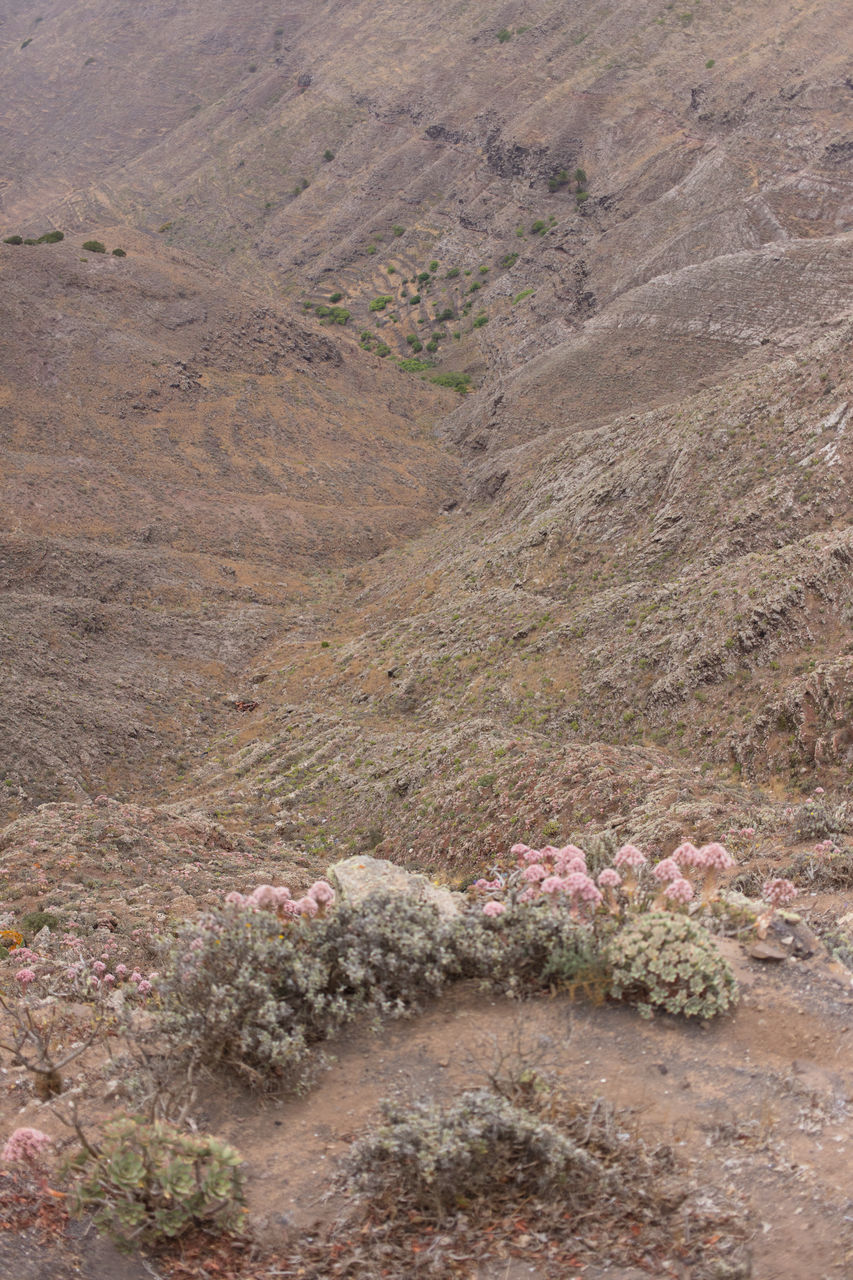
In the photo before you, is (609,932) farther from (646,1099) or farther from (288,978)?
(288,978)

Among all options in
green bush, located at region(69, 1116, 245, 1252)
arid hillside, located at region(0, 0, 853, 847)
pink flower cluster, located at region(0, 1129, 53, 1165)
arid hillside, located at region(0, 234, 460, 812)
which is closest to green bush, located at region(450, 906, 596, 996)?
green bush, located at region(69, 1116, 245, 1252)

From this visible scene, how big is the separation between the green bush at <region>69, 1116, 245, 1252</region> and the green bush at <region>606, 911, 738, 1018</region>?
2.96m

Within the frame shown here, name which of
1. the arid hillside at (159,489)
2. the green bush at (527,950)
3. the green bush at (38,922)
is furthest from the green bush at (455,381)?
the green bush at (527,950)

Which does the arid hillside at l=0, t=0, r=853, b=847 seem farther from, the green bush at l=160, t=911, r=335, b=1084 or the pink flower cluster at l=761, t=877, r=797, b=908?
the green bush at l=160, t=911, r=335, b=1084

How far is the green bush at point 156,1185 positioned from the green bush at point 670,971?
9.73ft

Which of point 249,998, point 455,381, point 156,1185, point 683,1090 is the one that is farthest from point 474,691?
point 455,381

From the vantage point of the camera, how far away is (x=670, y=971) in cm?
669

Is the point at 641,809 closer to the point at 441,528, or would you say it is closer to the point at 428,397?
the point at 441,528

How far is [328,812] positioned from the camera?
20562 mm

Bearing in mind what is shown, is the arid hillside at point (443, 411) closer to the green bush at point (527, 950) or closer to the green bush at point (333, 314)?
the green bush at point (333, 314)

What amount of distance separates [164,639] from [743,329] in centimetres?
2782

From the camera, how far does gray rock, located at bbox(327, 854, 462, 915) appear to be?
7.91 m

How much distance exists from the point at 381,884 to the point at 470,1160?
2962 millimetres

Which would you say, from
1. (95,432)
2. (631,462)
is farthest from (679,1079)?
(95,432)
